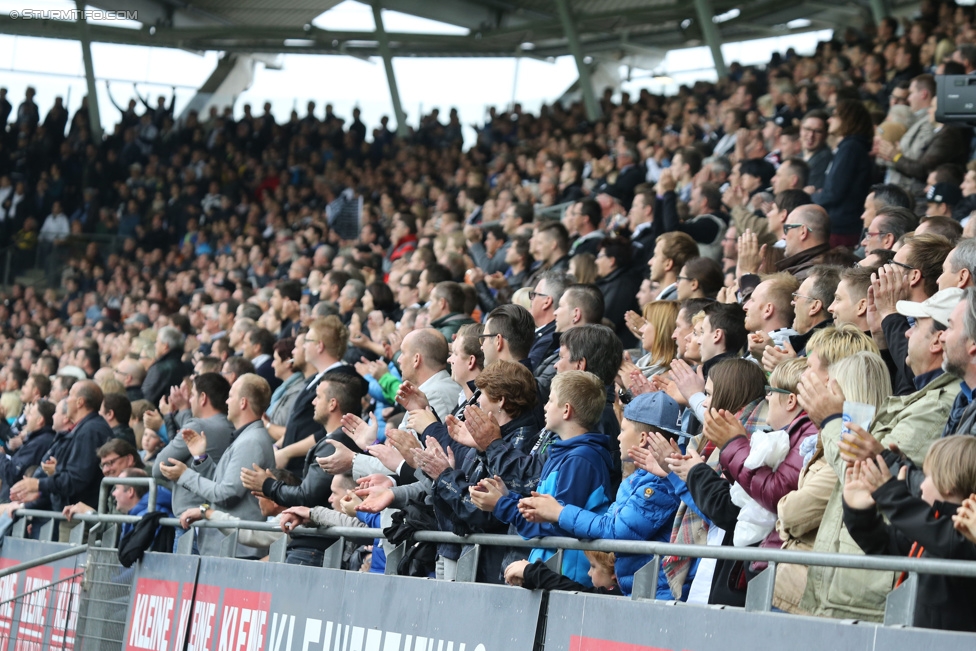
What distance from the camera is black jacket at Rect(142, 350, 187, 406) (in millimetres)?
10859

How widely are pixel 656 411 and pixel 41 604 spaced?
4574 mm

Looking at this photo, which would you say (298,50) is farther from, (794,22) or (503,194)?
(503,194)

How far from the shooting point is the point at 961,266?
4.45 meters

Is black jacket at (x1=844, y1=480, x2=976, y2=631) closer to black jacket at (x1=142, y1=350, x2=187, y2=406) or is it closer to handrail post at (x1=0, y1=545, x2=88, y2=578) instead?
handrail post at (x1=0, y1=545, x2=88, y2=578)

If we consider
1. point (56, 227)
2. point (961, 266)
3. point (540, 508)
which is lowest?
point (540, 508)

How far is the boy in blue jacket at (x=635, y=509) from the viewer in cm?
430

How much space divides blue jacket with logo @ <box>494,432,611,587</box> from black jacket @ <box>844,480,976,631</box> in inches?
58.6

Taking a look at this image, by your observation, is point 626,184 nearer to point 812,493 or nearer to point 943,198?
point 943,198

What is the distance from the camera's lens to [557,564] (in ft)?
14.6

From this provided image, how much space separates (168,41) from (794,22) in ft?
38.4

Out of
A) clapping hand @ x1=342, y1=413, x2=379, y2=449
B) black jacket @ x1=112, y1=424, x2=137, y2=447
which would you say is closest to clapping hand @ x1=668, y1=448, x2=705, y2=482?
clapping hand @ x1=342, y1=413, x2=379, y2=449

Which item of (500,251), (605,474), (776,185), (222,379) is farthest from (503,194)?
(605,474)

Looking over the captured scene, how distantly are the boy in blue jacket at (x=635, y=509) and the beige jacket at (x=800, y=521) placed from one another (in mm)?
552

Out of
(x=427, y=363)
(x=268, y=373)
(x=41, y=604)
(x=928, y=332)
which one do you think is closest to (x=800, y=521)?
(x=928, y=332)
